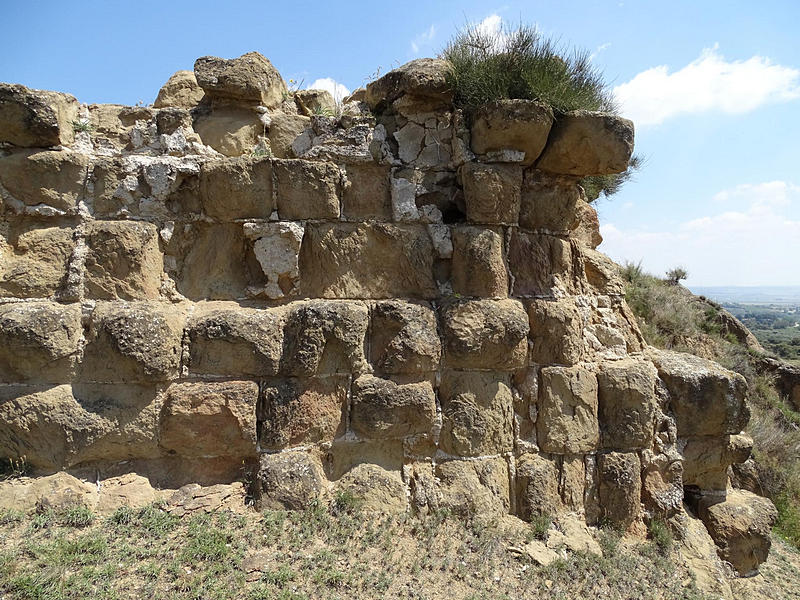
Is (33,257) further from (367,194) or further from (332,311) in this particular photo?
(367,194)

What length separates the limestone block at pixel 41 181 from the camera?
3643 millimetres

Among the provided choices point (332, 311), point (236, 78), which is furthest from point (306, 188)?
point (236, 78)

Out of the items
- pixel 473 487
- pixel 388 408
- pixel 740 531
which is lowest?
pixel 740 531

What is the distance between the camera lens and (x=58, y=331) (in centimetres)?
346

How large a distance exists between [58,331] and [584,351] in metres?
4.15

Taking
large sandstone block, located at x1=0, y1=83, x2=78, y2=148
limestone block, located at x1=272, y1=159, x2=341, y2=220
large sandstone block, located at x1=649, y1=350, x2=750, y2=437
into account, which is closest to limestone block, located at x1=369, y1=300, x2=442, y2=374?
limestone block, located at x1=272, y1=159, x2=341, y2=220

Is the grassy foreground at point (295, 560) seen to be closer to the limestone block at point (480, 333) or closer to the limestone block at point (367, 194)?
the limestone block at point (480, 333)

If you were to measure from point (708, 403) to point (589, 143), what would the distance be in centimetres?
252

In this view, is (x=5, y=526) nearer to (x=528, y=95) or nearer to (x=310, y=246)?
(x=310, y=246)

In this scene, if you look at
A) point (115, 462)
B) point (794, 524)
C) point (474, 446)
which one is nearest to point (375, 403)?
point (474, 446)

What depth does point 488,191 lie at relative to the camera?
4.12 m

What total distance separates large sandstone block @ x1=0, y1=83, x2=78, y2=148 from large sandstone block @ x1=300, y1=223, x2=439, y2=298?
195 cm

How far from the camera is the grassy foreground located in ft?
9.27

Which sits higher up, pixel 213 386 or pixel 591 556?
pixel 213 386
